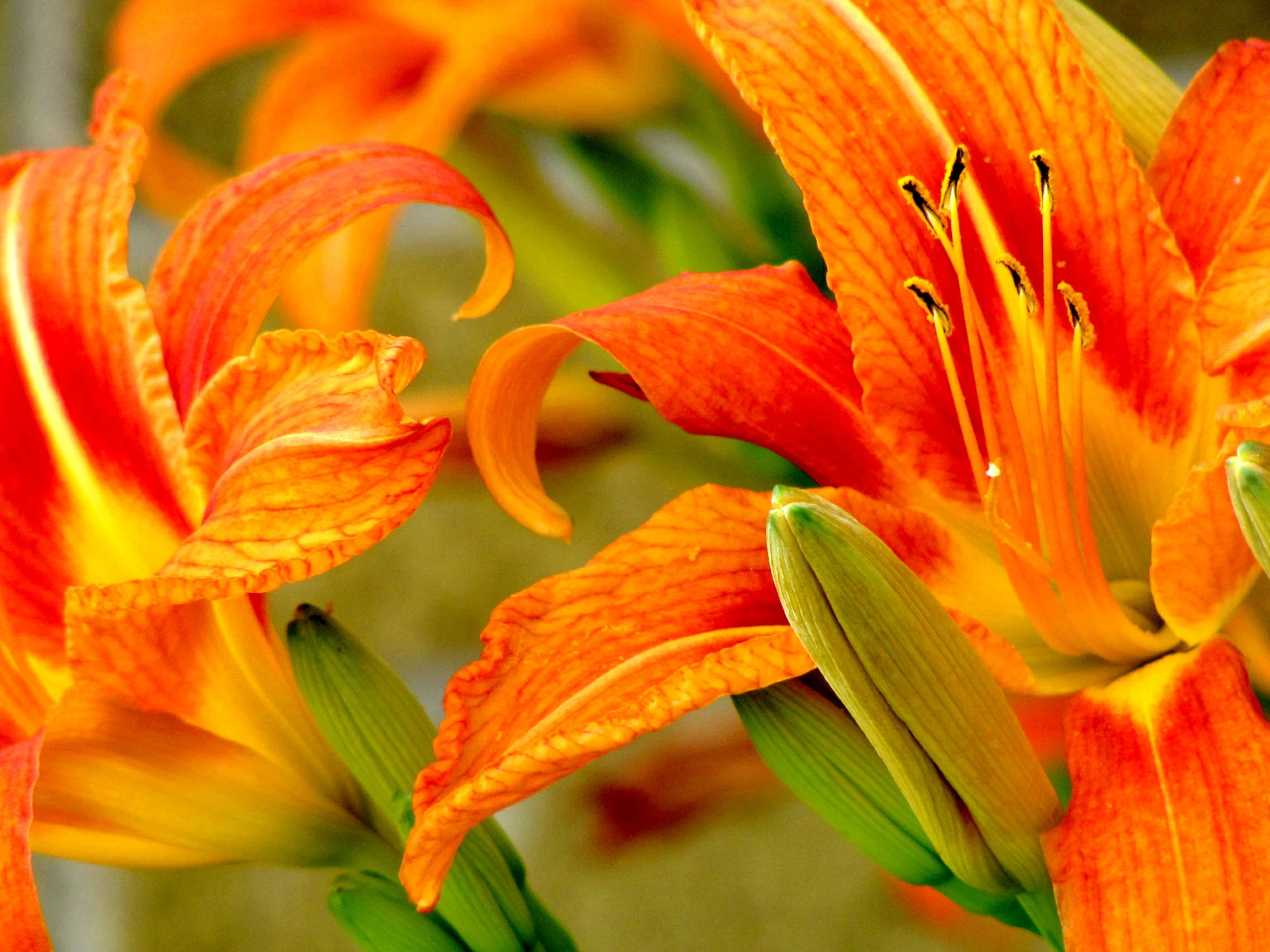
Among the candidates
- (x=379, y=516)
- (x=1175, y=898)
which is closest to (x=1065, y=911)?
(x=1175, y=898)

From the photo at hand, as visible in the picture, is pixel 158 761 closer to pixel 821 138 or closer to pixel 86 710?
pixel 86 710

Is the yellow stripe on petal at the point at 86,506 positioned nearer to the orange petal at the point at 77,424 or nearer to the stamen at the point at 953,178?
the orange petal at the point at 77,424

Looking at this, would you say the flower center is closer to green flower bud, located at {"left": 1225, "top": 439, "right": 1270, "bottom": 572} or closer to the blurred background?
green flower bud, located at {"left": 1225, "top": 439, "right": 1270, "bottom": 572}

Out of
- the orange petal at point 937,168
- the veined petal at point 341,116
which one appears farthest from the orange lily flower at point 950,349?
the veined petal at point 341,116

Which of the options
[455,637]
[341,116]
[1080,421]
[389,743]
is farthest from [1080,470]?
[455,637]

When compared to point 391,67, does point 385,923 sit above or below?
below

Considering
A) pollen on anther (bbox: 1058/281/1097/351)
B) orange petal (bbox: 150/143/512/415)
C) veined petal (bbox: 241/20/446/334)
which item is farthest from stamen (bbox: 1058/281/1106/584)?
veined petal (bbox: 241/20/446/334)

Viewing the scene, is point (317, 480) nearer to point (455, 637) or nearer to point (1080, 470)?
point (1080, 470)
